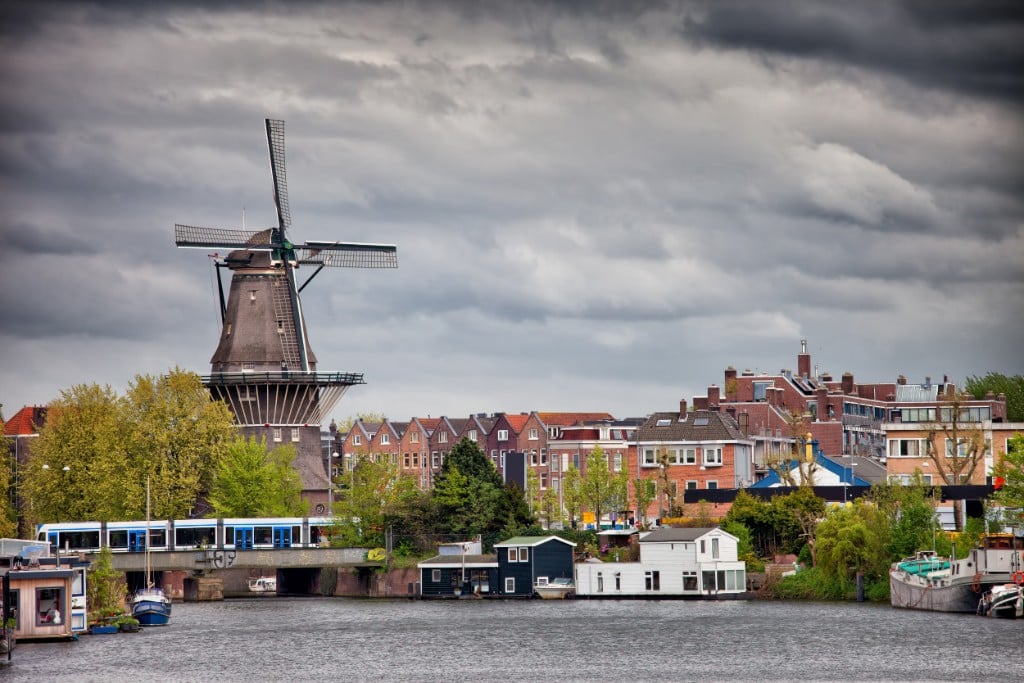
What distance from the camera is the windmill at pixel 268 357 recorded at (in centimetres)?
15050

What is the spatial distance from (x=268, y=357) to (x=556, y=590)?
1474 inches

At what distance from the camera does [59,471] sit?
142m

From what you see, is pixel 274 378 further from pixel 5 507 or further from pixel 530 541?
pixel 530 541

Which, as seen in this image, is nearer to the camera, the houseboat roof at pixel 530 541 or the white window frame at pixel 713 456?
the houseboat roof at pixel 530 541

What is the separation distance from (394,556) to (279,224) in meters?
36.3

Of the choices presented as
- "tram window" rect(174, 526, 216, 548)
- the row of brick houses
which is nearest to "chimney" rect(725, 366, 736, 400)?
the row of brick houses

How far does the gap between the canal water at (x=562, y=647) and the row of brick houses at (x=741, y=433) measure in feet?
114

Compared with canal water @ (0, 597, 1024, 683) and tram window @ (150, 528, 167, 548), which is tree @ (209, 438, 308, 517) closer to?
tram window @ (150, 528, 167, 548)

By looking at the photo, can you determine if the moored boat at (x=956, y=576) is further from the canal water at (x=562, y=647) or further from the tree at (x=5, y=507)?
the tree at (x=5, y=507)

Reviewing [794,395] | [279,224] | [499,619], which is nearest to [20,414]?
[279,224]

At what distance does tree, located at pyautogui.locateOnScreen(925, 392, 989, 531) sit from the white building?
1884 centimetres

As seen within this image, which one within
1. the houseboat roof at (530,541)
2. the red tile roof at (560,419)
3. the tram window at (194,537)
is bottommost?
the houseboat roof at (530,541)

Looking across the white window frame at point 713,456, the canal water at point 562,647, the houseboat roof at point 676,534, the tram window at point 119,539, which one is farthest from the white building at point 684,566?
the tram window at point 119,539

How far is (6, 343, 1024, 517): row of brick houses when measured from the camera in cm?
14712
